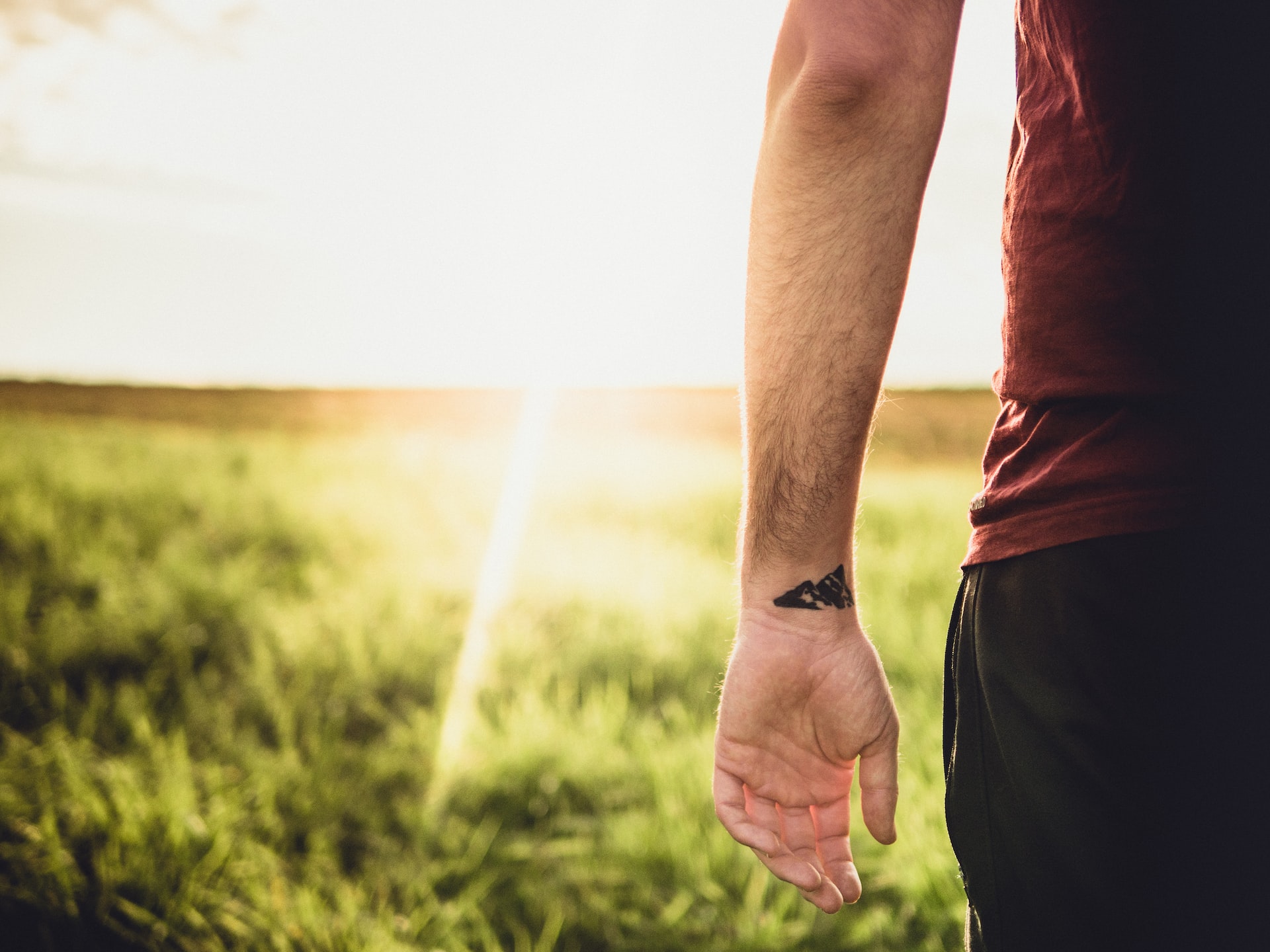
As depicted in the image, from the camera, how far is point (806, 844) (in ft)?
3.79

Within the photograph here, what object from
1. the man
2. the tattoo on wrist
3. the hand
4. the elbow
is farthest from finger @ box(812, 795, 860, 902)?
the elbow

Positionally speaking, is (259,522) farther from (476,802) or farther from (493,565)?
(476,802)

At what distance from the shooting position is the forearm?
0.96 m

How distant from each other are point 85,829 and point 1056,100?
3.16m

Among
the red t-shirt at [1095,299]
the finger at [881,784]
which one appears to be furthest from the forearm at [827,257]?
the finger at [881,784]

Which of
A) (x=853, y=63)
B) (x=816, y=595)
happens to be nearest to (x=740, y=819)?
(x=816, y=595)

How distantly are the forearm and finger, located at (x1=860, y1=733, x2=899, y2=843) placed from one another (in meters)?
0.27

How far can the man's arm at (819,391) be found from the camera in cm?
96

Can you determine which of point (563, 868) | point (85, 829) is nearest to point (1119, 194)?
point (563, 868)

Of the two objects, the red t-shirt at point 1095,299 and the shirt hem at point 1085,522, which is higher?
the red t-shirt at point 1095,299

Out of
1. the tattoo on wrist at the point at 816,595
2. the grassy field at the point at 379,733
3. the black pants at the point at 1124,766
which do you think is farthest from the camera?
the grassy field at the point at 379,733

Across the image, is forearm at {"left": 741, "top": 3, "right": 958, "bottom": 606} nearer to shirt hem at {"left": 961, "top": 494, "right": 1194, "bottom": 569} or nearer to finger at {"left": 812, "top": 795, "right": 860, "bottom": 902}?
shirt hem at {"left": 961, "top": 494, "right": 1194, "bottom": 569}

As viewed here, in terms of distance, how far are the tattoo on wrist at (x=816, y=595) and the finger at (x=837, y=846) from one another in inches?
12.1

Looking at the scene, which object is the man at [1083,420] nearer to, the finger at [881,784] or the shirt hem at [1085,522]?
the shirt hem at [1085,522]
